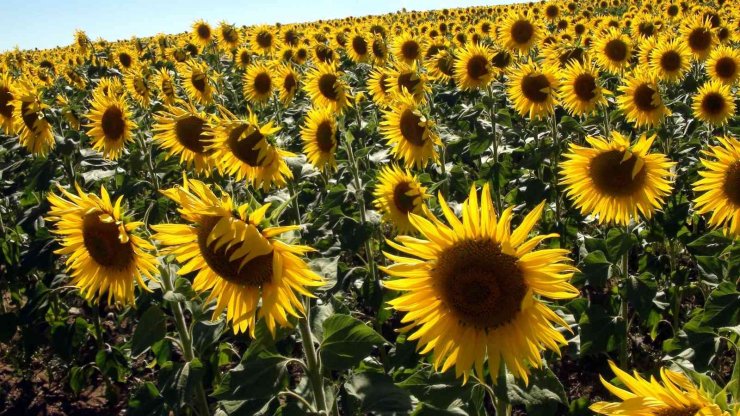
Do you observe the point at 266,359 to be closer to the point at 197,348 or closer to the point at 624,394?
the point at 197,348

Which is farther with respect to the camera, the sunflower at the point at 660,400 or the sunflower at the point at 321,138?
the sunflower at the point at 321,138

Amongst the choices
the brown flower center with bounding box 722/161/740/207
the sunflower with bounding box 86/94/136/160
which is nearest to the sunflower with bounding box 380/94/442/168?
the brown flower center with bounding box 722/161/740/207

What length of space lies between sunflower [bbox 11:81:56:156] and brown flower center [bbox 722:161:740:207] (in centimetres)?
548

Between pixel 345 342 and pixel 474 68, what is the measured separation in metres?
5.35

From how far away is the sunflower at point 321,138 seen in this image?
549 cm

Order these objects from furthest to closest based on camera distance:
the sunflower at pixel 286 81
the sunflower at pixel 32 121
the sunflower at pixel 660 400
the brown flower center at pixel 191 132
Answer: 1. the sunflower at pixel 286 81
2. the sunflower at pixel 32 121
3. the brown flower center at pixel 191 132
4. the sunflower at pixel 660 400

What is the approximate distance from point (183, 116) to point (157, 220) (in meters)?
0.98

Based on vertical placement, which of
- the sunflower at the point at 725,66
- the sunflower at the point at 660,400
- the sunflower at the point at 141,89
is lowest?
the sunflower at the point at 660,400

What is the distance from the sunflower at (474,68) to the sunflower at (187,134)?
359 centimetres

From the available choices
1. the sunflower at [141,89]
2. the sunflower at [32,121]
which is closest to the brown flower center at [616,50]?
the sunflower at [141,89]

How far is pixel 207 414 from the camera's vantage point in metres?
3.56

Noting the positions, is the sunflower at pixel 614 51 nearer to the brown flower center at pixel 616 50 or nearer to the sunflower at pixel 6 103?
the brown flower center at pixel 616 50

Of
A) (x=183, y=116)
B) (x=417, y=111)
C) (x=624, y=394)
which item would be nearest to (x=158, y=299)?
(x=183, y=116)

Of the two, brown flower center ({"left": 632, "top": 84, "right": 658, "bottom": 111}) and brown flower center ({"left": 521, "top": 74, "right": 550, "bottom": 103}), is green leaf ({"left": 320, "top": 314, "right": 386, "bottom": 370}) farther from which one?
brown flower center ({"left": 632, "top": 84, "right": 658, "bottom": 111})
